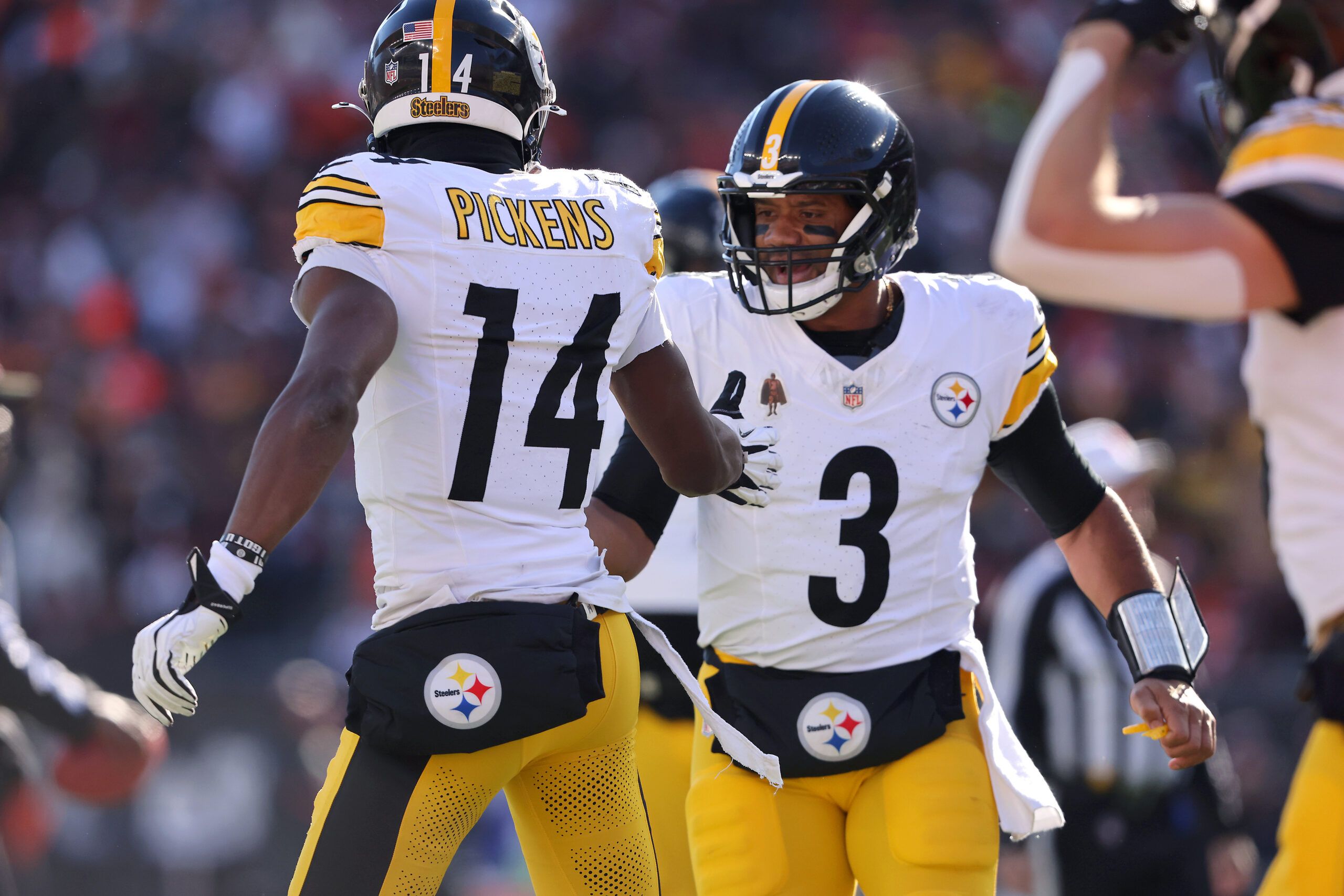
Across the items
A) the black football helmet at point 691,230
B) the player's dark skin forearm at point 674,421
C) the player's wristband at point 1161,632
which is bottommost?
the player's wristband at point 1161,632

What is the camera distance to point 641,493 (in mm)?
3100

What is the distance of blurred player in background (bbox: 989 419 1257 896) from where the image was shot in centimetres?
452

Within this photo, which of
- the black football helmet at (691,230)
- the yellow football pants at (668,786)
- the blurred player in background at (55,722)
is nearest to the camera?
the yellow football pants at (668,786)

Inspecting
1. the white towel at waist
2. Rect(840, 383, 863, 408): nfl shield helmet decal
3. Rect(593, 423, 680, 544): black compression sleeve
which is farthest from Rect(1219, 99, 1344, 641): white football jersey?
Rect(593, 423, 680, 544): black compression sleeve

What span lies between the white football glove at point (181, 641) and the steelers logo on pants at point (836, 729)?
3.93 ft

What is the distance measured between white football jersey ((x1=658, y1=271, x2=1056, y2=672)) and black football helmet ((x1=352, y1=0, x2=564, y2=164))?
2.30 ft

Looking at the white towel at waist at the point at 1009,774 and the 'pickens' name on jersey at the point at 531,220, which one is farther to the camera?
the white towel at waist at the point at 1009,774

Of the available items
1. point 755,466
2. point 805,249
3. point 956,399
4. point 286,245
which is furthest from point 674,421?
point 286,245

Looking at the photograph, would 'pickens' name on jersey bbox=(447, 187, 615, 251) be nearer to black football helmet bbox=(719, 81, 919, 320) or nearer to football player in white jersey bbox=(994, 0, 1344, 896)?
black football helmet bbox=(719, 81, 919, 320)

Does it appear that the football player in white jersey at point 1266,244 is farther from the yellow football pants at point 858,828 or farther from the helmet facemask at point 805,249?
the helmet facemask at point 805,249

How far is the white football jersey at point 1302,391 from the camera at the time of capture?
6.16ft

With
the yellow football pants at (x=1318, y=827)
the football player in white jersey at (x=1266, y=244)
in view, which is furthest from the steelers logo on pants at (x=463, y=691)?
the yellow football pants at (x=1318, y=827)

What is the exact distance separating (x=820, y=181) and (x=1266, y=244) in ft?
4.27

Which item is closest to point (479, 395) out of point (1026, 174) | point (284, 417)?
point (284, 417)
